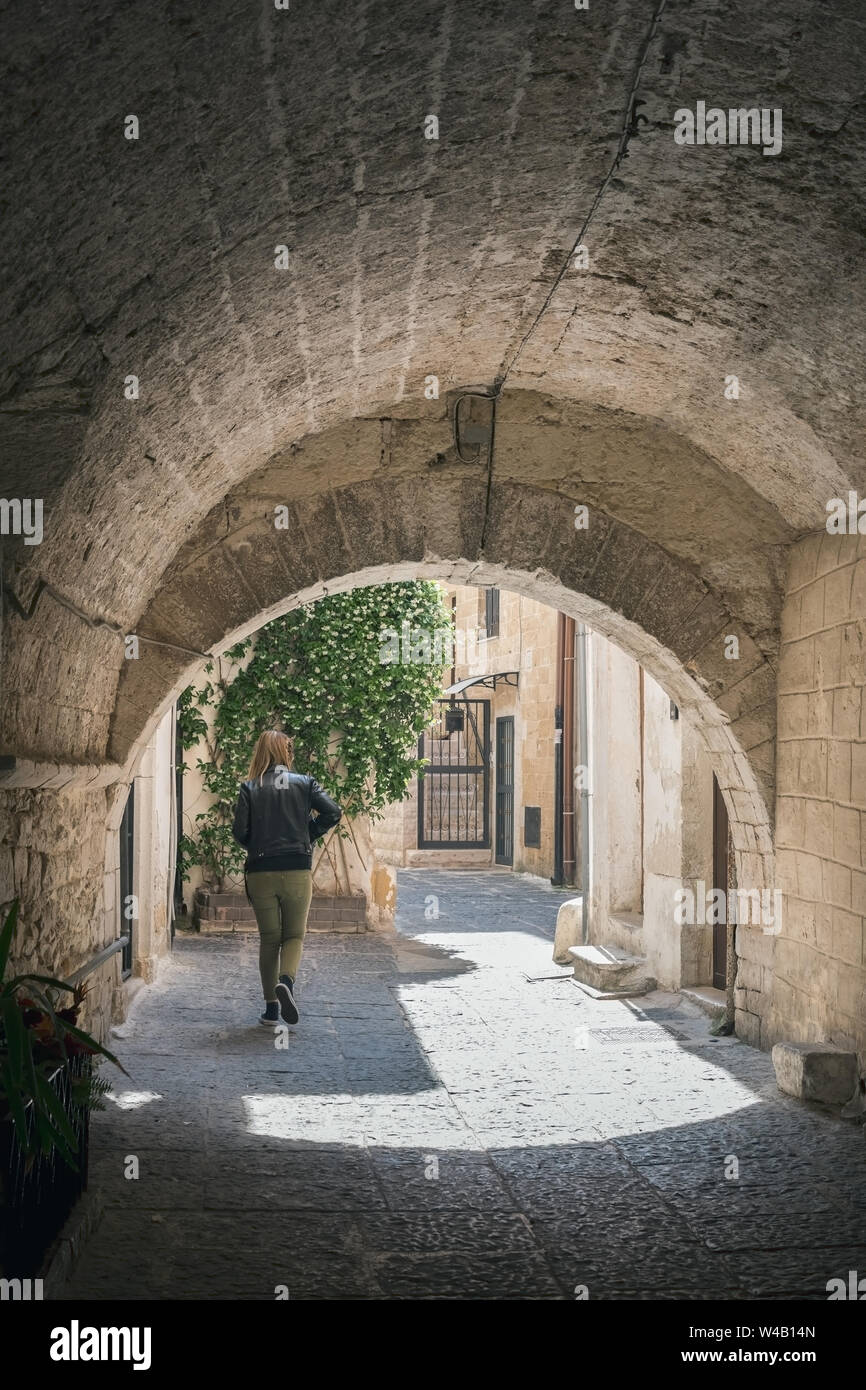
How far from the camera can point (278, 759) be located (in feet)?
22.5

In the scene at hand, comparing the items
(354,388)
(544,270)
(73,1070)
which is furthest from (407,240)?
(73,1070)

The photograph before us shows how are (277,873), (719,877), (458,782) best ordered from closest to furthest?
(277,873) → (719,877) → (458,782)

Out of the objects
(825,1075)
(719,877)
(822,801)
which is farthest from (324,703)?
(825,1075)

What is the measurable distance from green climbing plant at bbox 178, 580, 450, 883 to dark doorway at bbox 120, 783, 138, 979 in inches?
98.2

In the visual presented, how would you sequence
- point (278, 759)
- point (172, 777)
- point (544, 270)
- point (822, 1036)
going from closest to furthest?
point (544, 270) < point (822, 1036) < point (278, 759) < point (172, 777)

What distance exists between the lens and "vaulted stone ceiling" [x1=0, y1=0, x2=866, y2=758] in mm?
2939

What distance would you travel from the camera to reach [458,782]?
67.1ft

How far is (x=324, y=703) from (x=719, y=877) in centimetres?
374

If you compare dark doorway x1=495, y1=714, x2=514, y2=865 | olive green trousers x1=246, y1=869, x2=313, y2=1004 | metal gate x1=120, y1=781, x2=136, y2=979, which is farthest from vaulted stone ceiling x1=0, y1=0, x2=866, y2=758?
dark doorway x1=495, y1=714, x2=514, y2=865

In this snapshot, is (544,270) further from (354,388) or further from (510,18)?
(510,18)

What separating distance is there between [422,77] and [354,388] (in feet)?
8.20

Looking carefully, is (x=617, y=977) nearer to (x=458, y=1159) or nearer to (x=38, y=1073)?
(x=458, y=1159)

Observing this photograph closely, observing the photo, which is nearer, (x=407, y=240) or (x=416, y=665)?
(x=407, y=240)

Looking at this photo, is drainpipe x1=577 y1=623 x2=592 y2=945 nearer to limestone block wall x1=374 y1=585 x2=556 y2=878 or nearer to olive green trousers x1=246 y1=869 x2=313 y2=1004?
olive green trousers x1=246 y1=869 x2=313 y2=1004
